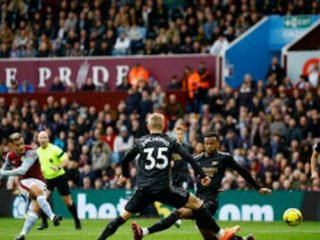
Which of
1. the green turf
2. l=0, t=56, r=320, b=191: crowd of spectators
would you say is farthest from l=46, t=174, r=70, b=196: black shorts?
l=0, t=56, r=320, b=191: crowd of spectators

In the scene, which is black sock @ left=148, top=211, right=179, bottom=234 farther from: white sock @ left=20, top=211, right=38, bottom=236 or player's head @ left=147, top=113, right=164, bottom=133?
white sock @ left=20, top=211, right=38, bottom=236

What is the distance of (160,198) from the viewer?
17.4 m

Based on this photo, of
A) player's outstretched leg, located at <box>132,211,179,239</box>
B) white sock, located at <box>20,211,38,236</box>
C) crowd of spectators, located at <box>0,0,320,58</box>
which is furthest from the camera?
crowd of spectators, located at <box>0,0,320,58</box>

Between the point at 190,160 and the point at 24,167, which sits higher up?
the point at 190,160

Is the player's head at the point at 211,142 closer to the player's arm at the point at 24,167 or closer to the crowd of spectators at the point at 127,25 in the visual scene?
the player's arm at the point at 24,167

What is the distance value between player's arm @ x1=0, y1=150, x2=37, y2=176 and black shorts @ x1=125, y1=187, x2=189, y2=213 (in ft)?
10.8

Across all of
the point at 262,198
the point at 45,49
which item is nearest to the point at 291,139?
the point at 262,198

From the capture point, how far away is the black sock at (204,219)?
17.5 meters

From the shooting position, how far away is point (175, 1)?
4028cm

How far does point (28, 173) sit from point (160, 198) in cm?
404

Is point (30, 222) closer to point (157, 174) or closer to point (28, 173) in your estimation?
point (28, 173)

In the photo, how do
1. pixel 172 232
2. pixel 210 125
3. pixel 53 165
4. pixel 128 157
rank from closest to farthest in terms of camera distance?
pixel 128 157 → pixel 172 232 → pixel 53 165 → pixel 210 125

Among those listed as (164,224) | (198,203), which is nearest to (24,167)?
(164,224)

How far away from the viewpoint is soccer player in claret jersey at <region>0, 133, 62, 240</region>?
20203 millimetres
